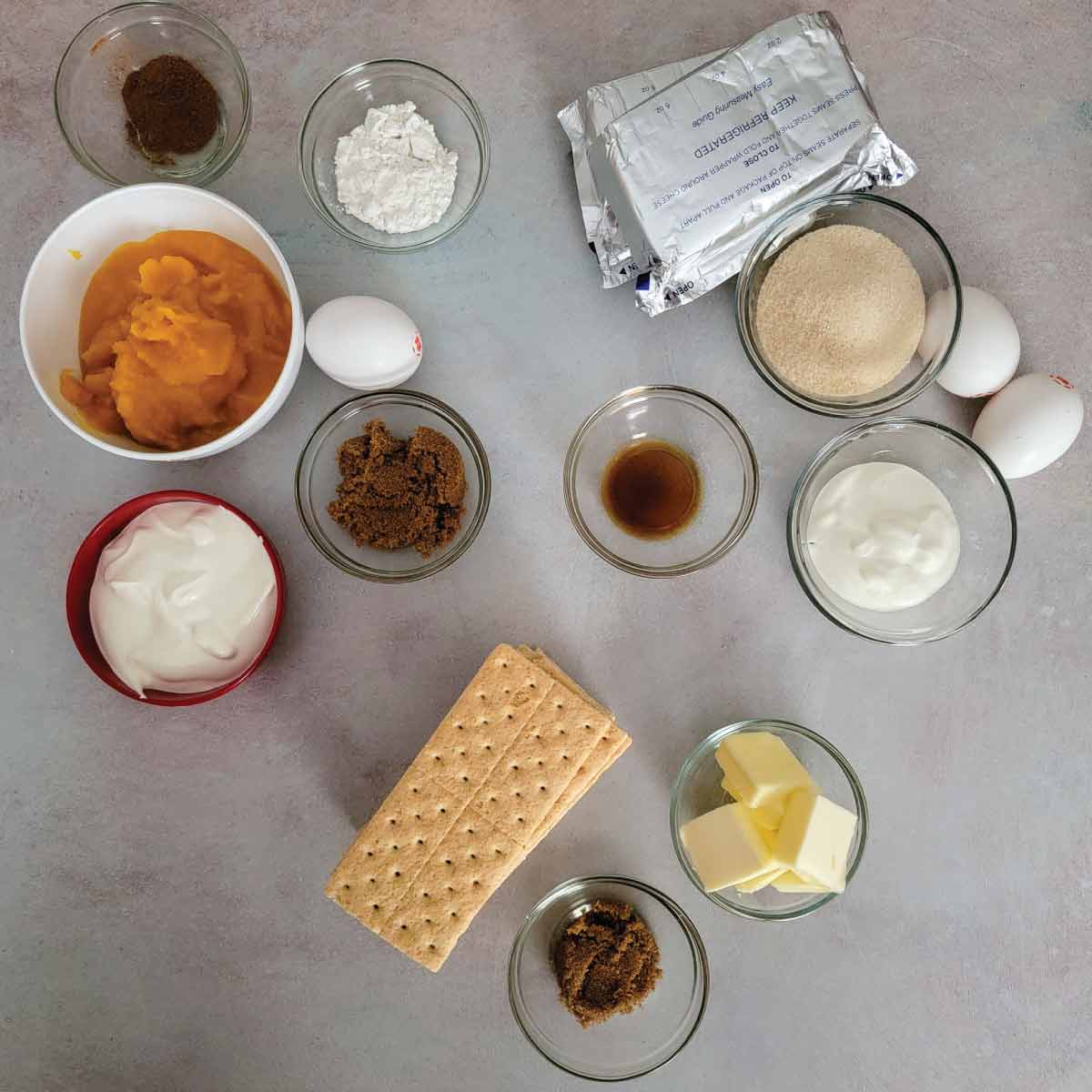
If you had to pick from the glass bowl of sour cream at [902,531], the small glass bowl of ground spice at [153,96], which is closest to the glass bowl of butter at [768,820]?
→ the glass bowl of sour cream at [902,531]

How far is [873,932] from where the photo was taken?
147cm

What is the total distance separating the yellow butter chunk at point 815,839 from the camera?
1.25 meters

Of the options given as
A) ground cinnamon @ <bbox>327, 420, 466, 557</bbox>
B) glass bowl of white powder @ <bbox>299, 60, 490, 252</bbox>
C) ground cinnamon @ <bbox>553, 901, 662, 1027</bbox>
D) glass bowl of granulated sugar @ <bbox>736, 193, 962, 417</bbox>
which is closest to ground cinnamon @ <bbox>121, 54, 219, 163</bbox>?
glass bowl of white powder @ <bbox>299, 60, 490, 252</bbox>

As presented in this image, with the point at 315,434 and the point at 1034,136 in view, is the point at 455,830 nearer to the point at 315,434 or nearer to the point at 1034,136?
the point at 315,434

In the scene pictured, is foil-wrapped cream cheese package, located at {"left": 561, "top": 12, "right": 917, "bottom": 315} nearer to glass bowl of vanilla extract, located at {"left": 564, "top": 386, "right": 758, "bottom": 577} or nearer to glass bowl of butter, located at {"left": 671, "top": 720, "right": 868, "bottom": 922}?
glass bowl of vanilla extract, located at {"left": 564, "top": 386, "right": 758, "bottom": 577}

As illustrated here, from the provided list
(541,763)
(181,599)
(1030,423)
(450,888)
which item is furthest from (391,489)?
(1030,423)

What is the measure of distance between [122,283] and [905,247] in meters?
1.24

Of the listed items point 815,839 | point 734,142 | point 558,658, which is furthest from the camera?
point 558,658

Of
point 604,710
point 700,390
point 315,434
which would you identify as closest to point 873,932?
point 604,710

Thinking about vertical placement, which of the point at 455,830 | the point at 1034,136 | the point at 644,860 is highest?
the point at 1034,136

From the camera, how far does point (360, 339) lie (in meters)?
1.29

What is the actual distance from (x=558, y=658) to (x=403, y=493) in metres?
0.37

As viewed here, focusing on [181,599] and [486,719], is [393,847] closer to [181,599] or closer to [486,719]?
[486,719]

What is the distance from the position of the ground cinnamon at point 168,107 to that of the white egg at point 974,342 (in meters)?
1.22
